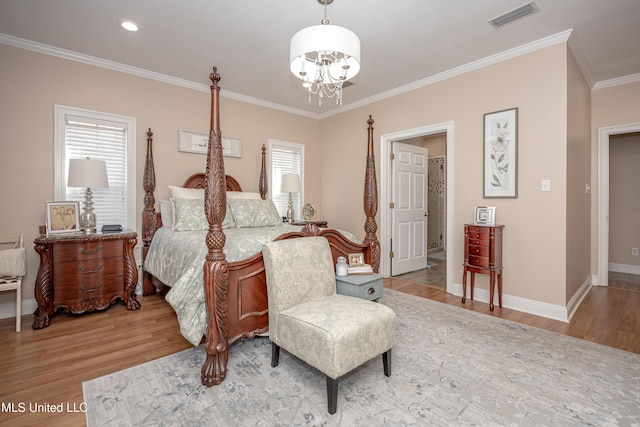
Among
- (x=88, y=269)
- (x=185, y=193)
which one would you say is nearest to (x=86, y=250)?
(x=88, y=269)

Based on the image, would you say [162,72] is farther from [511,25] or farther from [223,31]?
[511,25]

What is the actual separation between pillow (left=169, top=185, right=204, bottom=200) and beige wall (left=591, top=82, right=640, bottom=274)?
521 cm

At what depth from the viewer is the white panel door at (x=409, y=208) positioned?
189 inches

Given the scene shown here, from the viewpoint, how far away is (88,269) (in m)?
3.12

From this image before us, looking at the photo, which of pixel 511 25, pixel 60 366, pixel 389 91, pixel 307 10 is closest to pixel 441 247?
pixel 389 91

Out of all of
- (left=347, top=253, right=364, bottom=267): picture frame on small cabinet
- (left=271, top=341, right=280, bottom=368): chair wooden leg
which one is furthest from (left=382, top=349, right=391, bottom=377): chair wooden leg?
(left=347, top=253, right=364, bottom=267): picture frame on small cabinet

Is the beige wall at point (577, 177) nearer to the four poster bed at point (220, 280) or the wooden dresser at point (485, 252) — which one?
the wooden dresser at point (485, 252)

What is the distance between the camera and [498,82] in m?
3.46

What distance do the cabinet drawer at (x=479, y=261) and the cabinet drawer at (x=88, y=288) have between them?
3819mm

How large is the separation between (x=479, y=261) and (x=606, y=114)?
2.78 meters

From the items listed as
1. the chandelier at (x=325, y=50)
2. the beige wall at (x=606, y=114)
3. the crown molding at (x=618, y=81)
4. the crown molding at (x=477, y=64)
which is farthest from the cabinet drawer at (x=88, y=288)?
the crown molding at (x=618, y=81)

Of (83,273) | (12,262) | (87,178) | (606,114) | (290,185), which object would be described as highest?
(606,114)

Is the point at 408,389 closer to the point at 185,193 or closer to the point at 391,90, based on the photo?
the point at 185,193

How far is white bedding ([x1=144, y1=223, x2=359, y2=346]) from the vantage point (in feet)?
7.00
